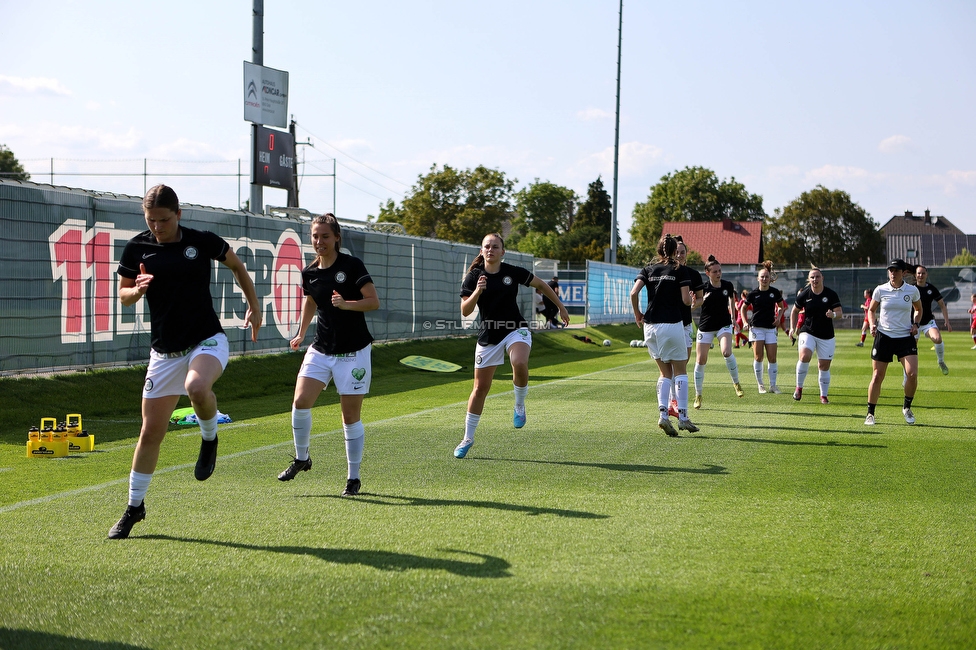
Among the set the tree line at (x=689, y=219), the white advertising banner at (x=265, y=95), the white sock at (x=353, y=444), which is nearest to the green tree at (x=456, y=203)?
the tree line at (x=689, y=219)

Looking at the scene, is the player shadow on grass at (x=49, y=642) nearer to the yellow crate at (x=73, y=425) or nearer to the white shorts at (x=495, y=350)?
the white shorts at (x=495, y=350)

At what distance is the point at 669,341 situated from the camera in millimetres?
10742

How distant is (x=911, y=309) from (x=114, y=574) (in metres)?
10.0

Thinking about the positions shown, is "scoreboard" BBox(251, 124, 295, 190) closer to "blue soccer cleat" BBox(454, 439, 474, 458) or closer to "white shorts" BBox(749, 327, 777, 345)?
"white shorts" BBox(749, 327, 777, 345)

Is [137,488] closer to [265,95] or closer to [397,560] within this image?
[397,560]

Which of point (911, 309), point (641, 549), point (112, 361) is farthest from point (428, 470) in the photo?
point (112, 361)

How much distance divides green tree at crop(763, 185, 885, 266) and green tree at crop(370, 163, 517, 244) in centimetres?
3731

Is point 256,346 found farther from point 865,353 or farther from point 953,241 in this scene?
point 953,241

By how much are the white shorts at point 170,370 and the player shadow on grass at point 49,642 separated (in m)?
1.93

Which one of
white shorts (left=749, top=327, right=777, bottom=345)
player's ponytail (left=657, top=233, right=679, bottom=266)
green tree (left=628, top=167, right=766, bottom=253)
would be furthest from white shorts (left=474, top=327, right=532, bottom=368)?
green tree (left=628, top=167, right=766, bottom=253)

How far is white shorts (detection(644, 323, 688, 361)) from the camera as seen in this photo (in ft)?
35.1

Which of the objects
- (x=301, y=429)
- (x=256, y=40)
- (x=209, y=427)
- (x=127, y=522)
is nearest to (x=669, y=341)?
(x=301, y=429)

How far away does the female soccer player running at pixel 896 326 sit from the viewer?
11.7 meters

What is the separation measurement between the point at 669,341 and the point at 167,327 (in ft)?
20.8
